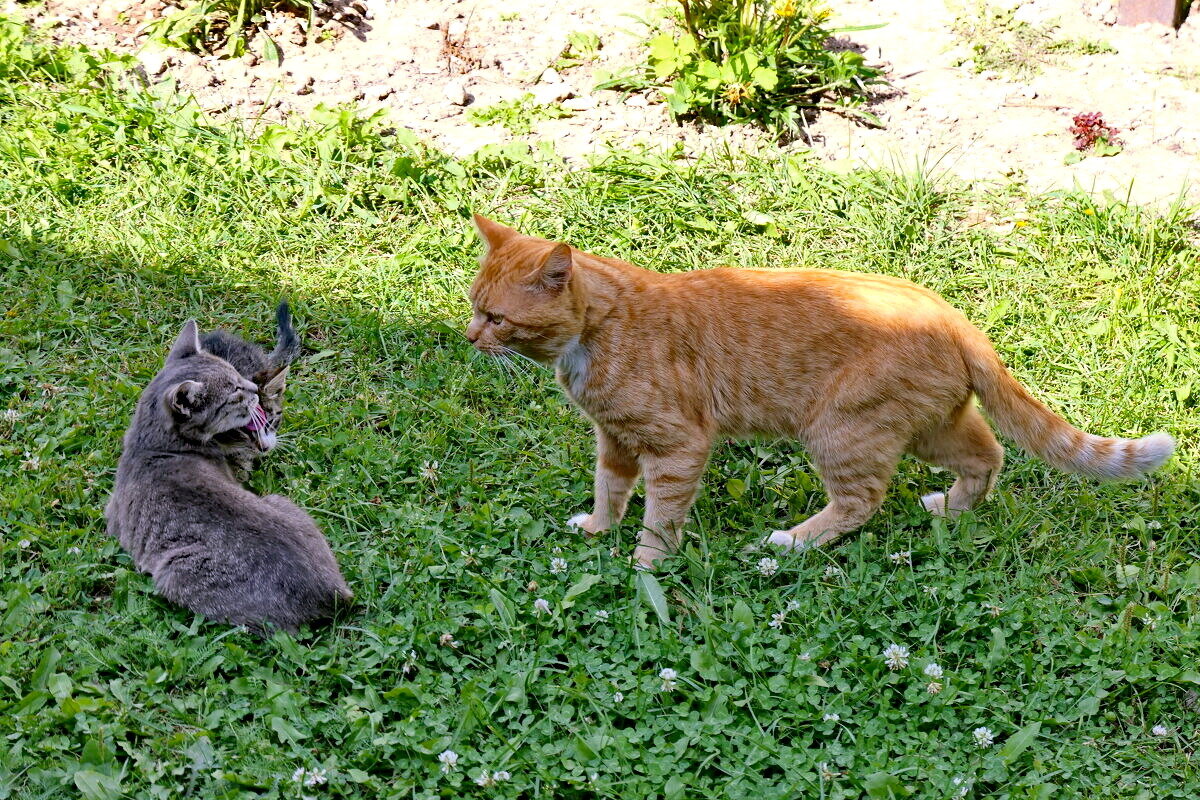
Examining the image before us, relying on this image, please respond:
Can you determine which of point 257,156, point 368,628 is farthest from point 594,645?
point 257,156

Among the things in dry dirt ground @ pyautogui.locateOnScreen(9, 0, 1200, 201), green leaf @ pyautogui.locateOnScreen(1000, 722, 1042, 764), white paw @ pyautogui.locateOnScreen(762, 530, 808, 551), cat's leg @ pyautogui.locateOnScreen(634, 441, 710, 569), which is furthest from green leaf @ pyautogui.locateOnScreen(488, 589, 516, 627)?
dry dirt ground @ pyautogui.locateOnScreen(9, 0, 1200, 201)

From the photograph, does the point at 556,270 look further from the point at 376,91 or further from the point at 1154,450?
the point at 376,91

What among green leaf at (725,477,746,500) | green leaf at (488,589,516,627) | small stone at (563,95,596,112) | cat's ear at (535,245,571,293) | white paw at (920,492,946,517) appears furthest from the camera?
small stone at (563,95,596,112)

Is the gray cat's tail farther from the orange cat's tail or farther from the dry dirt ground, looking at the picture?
the orange cat's tail

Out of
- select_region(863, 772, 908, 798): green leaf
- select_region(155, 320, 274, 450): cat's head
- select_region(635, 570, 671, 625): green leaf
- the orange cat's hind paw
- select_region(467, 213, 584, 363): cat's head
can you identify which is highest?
select_region(467, 213, 584, 363): cat's head

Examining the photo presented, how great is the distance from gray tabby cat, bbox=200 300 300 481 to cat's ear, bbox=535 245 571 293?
1405mm

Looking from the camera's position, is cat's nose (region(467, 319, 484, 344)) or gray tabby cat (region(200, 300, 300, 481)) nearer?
cat's nose (region(467, 319, 484, 344))

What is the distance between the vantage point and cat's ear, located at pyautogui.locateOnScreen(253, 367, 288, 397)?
15.9ft

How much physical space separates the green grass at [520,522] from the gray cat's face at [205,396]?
34cm

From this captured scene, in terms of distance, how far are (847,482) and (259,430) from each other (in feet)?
7.94

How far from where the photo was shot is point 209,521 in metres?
3.97

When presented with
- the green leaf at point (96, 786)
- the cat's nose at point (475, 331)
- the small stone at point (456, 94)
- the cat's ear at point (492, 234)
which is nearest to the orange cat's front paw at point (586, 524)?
the cat's nose at point (475, 331)

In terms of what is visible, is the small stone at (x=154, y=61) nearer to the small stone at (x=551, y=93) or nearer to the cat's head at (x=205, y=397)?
the small stone at (x=551, y=93)

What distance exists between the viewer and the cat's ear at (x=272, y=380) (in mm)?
4852
